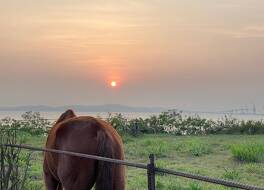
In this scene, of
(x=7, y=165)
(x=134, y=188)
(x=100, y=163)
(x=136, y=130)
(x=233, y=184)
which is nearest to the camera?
(x=233, y=184)

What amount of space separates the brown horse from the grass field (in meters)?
2.30

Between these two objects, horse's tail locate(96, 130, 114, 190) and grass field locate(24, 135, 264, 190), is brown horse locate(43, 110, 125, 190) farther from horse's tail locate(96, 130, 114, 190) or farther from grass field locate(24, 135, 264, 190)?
grass field locate(24, 135, 264, 190)

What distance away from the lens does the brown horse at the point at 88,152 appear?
4277 mm

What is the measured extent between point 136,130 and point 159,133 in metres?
1.23

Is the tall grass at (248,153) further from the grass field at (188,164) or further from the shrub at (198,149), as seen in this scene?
the shrub at (198,149)

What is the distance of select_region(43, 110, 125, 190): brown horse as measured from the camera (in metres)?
4.28

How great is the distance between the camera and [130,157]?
10.6 metres

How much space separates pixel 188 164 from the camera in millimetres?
9664

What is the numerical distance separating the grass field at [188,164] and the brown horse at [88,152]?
2.30 metres

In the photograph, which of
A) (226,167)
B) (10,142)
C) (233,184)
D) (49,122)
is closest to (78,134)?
(10,142)

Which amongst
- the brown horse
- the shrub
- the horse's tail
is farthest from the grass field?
the horse's tail

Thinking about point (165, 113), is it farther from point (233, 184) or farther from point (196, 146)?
point (233, 184)

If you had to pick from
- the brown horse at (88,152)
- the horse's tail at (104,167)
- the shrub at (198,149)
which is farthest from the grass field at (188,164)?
the horse's tail at (104,167)

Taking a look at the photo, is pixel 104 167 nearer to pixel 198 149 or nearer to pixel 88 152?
pixel 88 152
